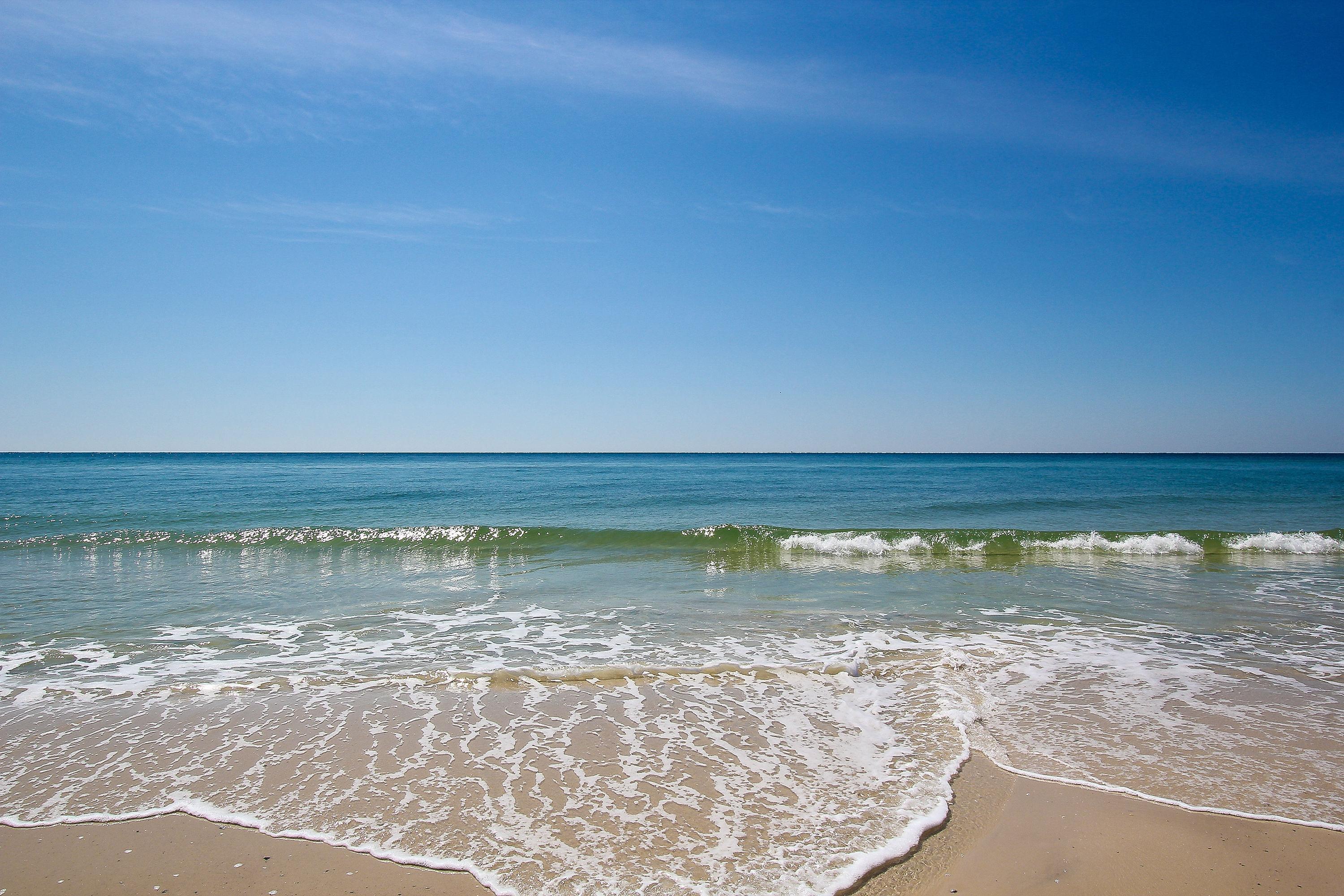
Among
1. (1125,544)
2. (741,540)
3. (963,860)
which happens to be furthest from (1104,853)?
(1125,544)

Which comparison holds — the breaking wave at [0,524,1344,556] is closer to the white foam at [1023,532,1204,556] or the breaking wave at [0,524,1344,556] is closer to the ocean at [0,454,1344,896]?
the white foam at [1023,532,1204,556]

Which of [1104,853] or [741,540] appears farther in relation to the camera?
[741,540]

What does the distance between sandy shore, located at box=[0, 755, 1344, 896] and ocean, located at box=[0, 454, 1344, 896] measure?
0.16 m

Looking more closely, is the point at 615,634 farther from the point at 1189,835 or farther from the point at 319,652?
the point at 1189,835

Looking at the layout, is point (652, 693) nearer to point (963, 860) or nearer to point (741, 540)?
point (963, 860)

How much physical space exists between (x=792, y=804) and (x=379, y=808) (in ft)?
8.54

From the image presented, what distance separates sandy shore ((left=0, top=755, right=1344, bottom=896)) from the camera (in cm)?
341

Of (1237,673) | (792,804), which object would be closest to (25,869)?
(792,804)

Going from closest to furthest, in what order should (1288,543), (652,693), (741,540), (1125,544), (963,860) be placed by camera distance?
(963,860)
(652,693)
(1288,543)
(1125,544)
(741,540)

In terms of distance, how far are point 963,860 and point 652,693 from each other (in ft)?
10.8

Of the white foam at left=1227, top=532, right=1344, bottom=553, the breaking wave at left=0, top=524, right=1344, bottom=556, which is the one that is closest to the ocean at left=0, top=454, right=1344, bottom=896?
the white foam at left=1227, top=532, right=1344, bottom=553

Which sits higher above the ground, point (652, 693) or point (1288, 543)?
point (652, 693)

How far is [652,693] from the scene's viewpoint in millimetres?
6398

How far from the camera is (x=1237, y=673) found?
22.5ft
